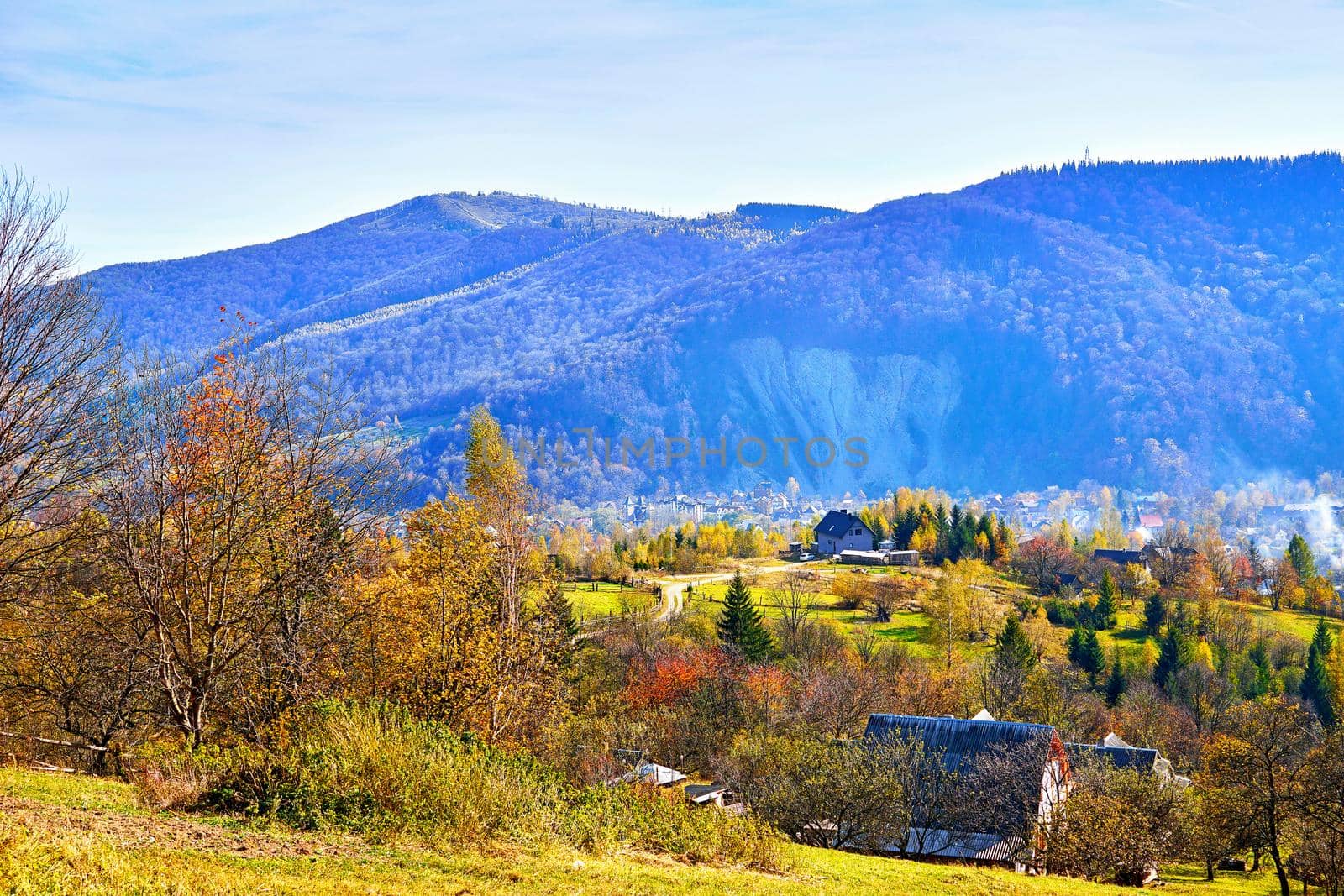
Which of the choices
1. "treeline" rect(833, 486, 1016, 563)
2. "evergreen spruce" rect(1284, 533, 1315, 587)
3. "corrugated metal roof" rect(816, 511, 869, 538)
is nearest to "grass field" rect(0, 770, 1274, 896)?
"treeline" rect(833, 486, 1016, 563)

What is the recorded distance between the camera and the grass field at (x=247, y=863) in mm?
10000

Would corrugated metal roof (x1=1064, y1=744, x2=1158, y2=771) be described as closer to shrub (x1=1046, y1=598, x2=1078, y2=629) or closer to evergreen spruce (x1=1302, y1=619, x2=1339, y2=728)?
evergreen spruce (x1=1302, y1=619, x2=1339, y2=728)

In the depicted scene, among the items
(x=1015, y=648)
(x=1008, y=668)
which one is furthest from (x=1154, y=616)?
(x=1008, y=668)

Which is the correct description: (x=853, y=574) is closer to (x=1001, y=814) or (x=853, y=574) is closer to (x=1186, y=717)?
(x=1186, y=717)

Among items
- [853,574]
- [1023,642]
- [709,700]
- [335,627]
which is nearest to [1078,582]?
[853,574]

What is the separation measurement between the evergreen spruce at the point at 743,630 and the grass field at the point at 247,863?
38802 millimetres

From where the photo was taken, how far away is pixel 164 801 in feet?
46.0

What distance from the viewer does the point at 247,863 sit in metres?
11.7

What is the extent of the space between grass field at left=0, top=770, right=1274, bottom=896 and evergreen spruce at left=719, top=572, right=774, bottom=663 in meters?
38.8

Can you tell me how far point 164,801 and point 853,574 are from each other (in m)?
72.1

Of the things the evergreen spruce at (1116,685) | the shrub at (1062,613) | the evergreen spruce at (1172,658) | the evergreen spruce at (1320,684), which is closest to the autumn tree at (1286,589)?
the shrub at (1062,613)

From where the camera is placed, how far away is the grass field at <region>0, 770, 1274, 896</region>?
1000 cm

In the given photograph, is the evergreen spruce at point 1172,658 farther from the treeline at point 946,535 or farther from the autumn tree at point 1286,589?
the autumn tree at point 1286,589

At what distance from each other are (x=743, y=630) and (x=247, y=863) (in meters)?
47.2
